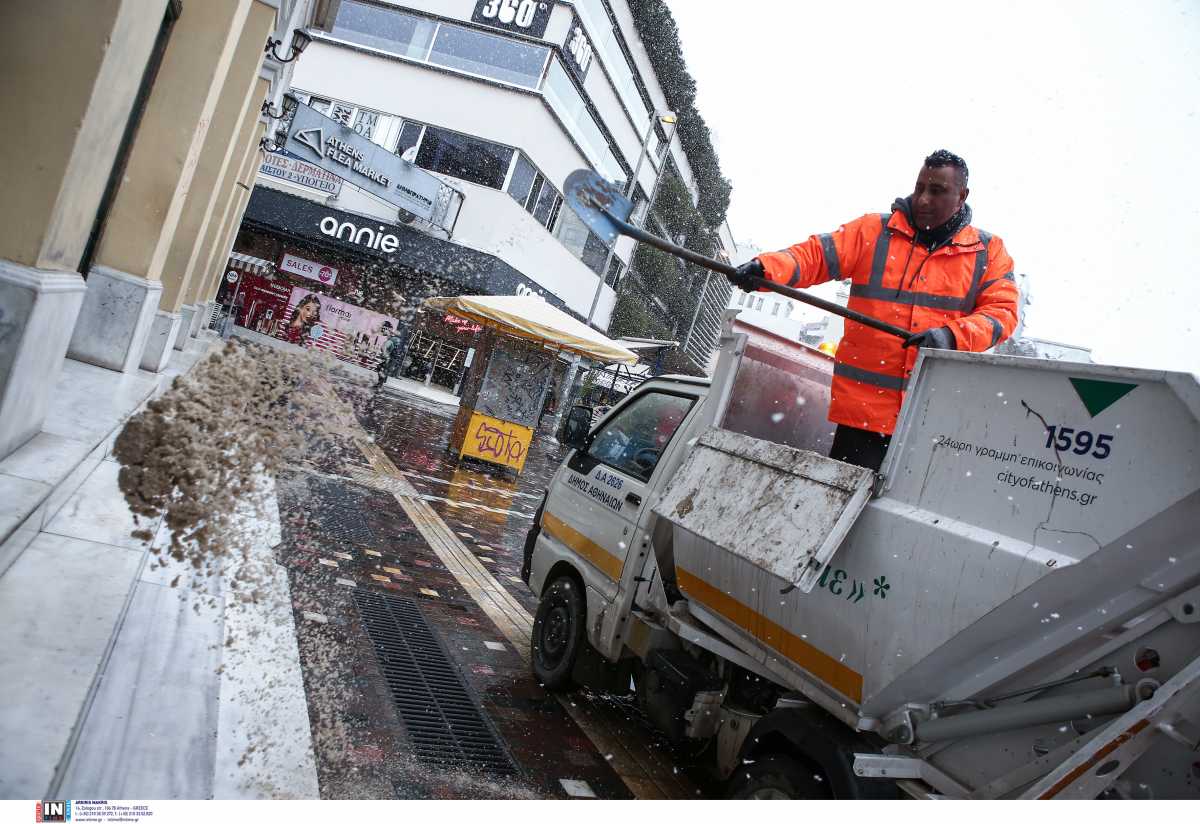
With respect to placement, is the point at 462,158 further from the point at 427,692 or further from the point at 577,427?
the point at 427,692

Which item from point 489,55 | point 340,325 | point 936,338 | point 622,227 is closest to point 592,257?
point 489,55

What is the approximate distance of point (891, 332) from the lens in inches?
123

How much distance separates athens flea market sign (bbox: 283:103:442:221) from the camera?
654 inches

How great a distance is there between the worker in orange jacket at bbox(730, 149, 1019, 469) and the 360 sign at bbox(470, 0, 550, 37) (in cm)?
266

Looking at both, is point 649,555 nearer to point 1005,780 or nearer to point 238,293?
point 1005,780

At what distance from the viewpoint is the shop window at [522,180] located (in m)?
18.7

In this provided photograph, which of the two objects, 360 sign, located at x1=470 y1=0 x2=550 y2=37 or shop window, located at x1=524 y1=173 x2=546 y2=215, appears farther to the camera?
shop window, located at x1=524 y1=173 x2=546 y2=215

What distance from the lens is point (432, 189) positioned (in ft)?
64.3

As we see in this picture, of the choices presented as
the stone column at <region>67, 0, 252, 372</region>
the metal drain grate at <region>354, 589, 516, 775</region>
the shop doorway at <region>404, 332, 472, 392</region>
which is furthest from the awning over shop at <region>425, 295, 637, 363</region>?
the shop doorway at <region>404, 332, 472, 392</region>

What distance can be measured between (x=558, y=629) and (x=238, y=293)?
20.7 m

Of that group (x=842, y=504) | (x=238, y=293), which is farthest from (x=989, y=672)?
(x=238, y=293)

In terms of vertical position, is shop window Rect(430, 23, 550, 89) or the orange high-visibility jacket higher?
shop window Rect(430, 23, 550, 89)

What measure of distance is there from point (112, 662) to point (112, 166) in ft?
11.2

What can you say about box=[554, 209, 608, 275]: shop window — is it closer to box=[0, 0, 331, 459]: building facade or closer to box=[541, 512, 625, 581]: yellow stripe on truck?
box=[0, 0, 331, 459]: building facade
